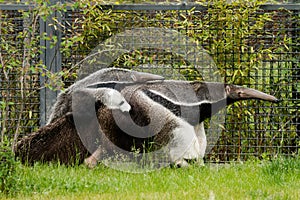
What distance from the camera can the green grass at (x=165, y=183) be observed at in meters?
5.30

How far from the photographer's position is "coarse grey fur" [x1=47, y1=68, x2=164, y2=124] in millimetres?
7523

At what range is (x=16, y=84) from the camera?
8.38m

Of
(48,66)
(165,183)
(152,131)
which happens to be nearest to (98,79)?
(152,131)

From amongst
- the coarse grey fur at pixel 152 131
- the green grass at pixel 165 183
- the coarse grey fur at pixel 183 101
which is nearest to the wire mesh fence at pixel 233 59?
the coarse grey fur at pixel 183 101

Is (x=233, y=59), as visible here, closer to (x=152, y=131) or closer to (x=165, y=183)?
(x=152, y=131)

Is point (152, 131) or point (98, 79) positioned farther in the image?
point (98, 79)

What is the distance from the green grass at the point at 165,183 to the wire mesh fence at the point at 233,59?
1.39m

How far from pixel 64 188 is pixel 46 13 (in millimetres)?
1524

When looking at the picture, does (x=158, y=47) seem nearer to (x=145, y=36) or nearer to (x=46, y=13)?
(x=145, y=36)

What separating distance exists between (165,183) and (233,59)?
279cm

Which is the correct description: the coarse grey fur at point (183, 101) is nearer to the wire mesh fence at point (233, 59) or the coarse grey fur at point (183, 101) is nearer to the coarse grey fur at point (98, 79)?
the coarse grey fur at point (98, 79)

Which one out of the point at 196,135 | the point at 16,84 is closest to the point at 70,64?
the point at 16,84

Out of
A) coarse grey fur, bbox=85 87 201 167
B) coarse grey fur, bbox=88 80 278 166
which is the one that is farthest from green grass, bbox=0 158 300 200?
coarse grey fur, bbox=88 80 278 166

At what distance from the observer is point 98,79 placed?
24.6 ft
